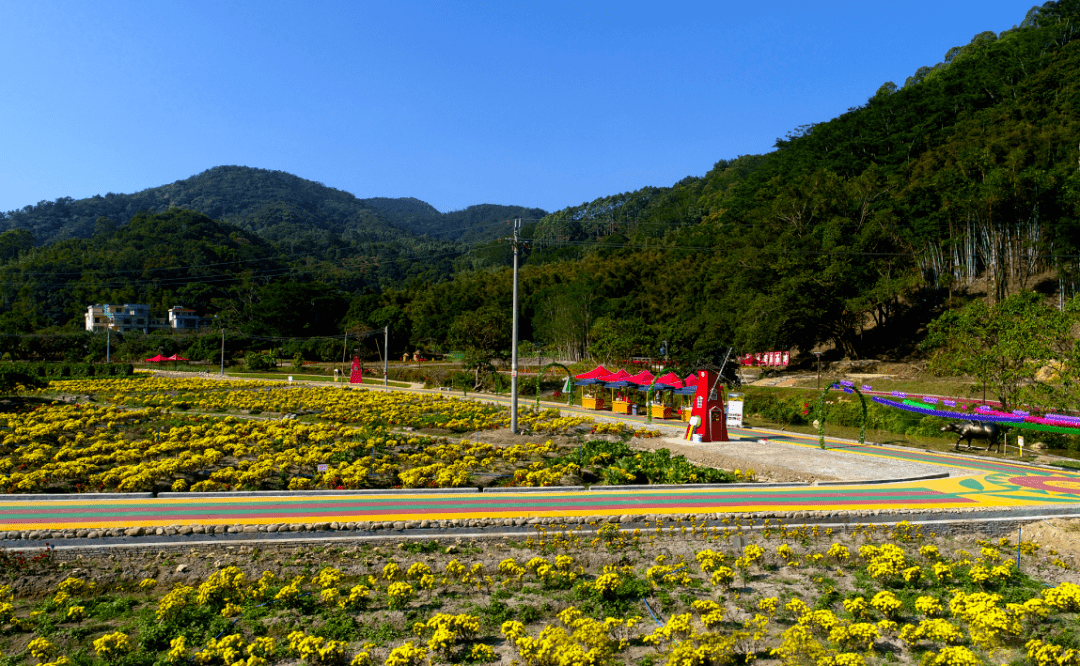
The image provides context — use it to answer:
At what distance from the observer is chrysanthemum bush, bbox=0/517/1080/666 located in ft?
23.1

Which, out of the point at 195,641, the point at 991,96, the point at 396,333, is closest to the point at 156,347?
the point at 396,333

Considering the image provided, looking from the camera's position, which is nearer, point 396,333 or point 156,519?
point 156,519

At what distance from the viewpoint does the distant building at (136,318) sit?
100375mm

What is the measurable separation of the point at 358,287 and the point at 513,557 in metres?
139

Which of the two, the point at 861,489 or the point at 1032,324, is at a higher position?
the point at 1032,324

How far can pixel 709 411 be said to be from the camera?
21281 millimetres

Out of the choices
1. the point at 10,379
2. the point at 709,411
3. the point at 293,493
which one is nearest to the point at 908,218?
the point at 709,411

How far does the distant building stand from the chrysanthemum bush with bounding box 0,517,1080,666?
106 meters

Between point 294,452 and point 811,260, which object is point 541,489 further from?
point 811,260

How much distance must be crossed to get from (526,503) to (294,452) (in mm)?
8331

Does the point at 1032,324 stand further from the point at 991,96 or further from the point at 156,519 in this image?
the point at 991,96

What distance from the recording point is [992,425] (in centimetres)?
2136

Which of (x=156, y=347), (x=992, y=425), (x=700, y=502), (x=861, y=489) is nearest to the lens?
(x=700, y=502)

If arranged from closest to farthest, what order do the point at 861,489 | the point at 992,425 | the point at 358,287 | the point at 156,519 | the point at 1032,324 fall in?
the point at 156,519, the point at 861,489, the point at 992,425, the point at 1032,324, the point at 358,287
